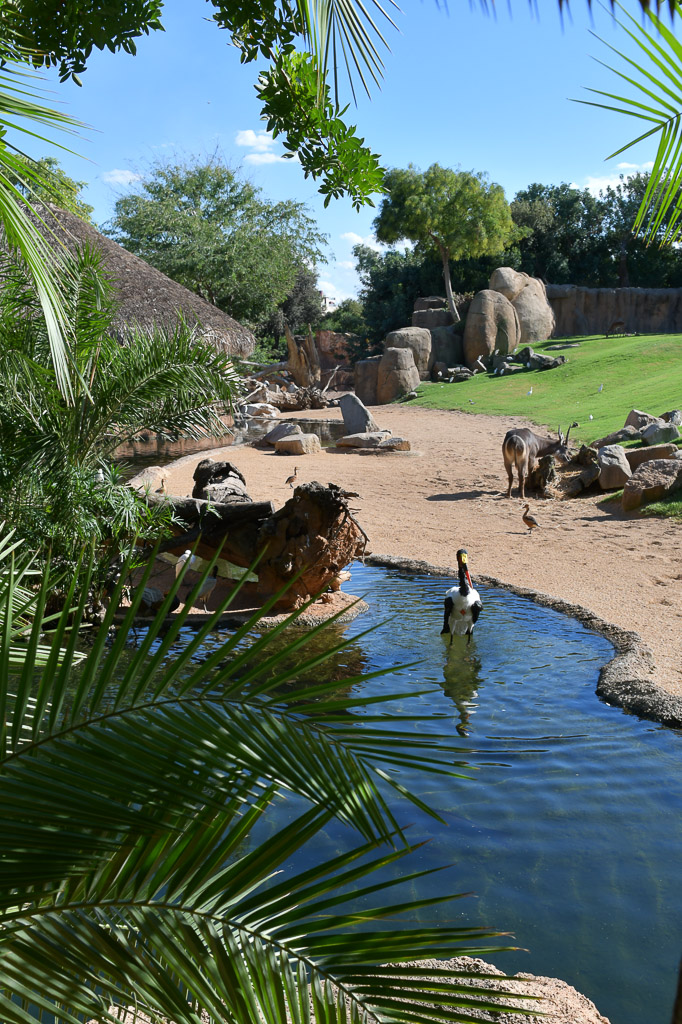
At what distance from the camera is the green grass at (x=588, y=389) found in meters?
18.4

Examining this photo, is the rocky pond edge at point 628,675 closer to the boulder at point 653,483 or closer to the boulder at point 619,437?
the boulder at point 653,483

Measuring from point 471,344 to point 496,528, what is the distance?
20.1 metres

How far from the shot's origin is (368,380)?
1148 inches

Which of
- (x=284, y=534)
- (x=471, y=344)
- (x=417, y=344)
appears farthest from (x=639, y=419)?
(x=471, y=344)

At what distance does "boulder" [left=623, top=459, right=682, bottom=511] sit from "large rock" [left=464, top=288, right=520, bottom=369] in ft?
61.8

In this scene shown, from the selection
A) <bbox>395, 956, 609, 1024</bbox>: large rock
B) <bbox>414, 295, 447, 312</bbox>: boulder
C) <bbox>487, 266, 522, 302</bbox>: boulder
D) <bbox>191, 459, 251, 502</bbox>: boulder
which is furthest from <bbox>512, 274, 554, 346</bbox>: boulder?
<bbox>395, 956, 609, 1024</bbox>: large rock

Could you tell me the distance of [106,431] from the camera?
22.0 feet

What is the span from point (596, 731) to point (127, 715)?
4.44 metres

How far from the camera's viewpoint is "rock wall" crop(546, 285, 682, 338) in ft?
114

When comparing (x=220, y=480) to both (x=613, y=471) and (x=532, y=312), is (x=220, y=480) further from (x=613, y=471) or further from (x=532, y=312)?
(x=532, y=312)

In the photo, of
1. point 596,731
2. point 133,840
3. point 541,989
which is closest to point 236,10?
point 133,840

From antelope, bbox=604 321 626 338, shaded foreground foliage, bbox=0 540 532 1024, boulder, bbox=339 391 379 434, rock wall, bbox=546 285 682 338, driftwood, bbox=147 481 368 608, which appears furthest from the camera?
rock wall, bbox=546 285 682 338

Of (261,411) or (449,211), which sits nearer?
(261,411)

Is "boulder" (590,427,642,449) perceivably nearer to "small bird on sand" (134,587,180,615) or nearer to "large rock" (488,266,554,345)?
"small bird on sand" (134,587,180,615)
